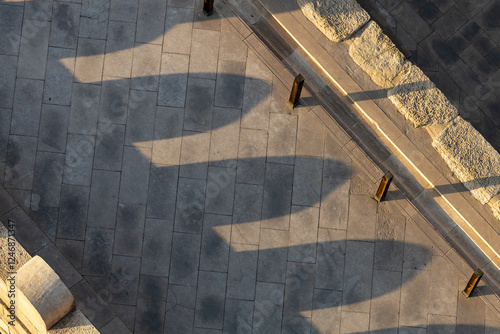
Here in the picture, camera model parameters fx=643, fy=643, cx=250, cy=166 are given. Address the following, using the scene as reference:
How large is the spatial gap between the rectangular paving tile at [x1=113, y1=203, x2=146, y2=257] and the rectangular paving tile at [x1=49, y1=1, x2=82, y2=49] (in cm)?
440

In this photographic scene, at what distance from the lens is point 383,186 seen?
1547cm

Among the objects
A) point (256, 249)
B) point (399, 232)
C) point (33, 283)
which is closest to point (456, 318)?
point (399, 232)

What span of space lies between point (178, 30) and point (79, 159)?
413 centimetres

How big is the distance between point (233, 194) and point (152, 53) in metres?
4.17

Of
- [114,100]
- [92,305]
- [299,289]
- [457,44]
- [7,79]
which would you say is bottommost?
[92,305]

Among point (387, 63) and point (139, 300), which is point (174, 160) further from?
point (387, 63)

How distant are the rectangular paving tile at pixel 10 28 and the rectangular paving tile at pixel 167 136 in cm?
401

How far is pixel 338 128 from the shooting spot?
16312mm

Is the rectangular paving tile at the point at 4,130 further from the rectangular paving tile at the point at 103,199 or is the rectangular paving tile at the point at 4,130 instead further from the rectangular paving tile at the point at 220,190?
the rectangular paving tile at the point at 220,190

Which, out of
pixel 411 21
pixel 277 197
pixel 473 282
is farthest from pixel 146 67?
pixel 473 282

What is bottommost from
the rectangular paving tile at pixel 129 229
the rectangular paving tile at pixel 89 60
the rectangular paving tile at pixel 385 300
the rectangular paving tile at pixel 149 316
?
the rectangular paving tile at pixel 149 316

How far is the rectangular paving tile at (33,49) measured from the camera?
16.3 metres

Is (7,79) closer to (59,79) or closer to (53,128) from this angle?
(59,79)

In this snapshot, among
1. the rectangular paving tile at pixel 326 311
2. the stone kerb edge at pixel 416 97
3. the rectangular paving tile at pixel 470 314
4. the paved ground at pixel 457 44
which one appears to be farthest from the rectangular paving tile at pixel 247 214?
the paved ground at pixel 457 44
